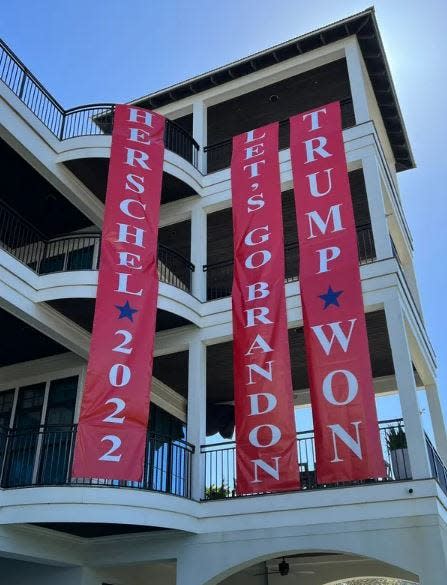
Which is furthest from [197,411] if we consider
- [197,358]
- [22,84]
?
[22,84]

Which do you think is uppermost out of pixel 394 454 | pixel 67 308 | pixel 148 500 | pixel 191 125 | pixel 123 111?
pixel 191 125

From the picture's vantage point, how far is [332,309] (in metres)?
12.2

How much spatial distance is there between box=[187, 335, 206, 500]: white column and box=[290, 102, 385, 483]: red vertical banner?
99.5 inches

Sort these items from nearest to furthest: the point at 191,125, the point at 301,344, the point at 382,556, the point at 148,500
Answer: the point at 382,556
the point at 148,500
the point at 301,344
the point at 191,125

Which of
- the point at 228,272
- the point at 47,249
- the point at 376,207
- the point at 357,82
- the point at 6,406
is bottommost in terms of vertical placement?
the point at 6,406

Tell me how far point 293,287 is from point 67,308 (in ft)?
16.0

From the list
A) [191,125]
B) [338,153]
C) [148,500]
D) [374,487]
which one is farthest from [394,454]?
[191,125]

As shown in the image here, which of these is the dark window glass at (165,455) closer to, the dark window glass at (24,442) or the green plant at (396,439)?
the dark window glass at (24,442)

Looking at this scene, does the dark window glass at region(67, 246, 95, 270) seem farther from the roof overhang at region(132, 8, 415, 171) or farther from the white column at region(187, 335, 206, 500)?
the roof overhang at region(132, 8, 415, 171)

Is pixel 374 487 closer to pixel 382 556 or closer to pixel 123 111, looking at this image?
pixel 382 556

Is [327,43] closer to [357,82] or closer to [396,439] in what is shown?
[357,82]

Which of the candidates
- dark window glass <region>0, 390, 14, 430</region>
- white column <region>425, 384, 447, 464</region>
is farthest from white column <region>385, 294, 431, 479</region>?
Answer: dark window glass <region>0, 390, 14, 430</region>

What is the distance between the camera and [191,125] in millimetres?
18922

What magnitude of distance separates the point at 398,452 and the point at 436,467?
166cm
